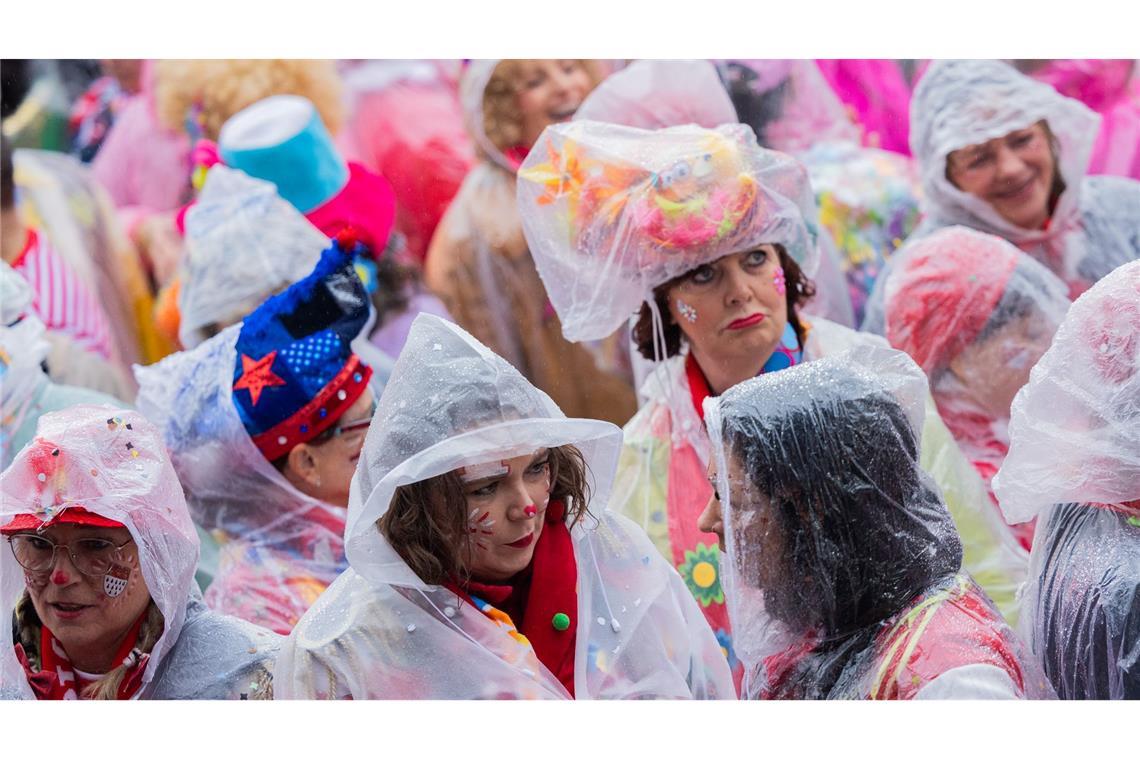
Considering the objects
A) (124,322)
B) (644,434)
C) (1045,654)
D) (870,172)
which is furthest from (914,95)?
(124,322)

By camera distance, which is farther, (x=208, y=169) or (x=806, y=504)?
(x=208, y=169)

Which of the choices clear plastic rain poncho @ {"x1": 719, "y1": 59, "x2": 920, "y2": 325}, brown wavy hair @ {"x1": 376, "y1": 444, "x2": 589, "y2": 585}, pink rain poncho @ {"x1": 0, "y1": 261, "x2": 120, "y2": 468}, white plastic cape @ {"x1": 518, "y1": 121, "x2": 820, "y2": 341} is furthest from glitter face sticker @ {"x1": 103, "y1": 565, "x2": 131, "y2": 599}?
clear plastic rain poncho @ {"x1": 719, "y1": 59, "x2": 920, "y2": 325}

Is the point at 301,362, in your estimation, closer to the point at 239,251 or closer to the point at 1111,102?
the point at 239,251

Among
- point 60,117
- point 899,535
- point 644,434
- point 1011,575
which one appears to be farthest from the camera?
point 60,117

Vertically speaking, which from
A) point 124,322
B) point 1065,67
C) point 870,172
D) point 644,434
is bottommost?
point 124,322

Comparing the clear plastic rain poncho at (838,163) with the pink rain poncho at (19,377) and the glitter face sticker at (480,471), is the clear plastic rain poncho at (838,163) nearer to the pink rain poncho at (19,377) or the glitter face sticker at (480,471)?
the glitter face sticker at (480,471)

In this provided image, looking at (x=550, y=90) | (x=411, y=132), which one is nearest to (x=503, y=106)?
(x=550, y=90)

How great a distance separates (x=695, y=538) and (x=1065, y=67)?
5.06ft

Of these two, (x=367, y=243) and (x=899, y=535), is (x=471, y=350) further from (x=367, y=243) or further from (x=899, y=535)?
(x=367, y=243)

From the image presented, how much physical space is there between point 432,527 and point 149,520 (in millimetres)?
531

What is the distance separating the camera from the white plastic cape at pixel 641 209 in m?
3.13

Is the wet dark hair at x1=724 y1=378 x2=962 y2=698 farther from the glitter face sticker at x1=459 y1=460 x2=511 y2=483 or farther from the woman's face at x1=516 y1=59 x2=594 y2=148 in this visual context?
the woman's face at x1=516 y1=59 x2=594 y2=148

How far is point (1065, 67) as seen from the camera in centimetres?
372

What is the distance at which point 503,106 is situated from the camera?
155 inches
